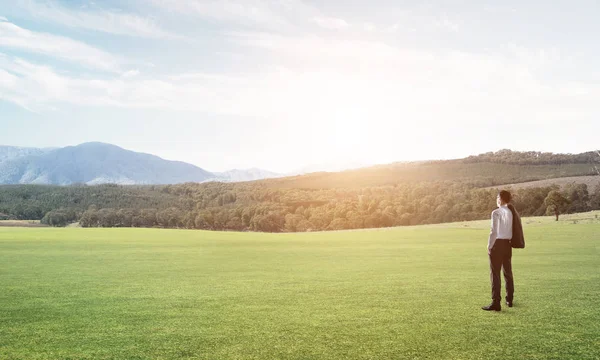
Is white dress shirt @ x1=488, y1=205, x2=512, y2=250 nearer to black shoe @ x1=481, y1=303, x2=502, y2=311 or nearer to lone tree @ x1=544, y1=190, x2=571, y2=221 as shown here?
black shoe @ x1=481, y1=303, x2=502, y2=311

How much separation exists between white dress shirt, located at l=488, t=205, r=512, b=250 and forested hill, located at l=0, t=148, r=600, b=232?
2649 inches

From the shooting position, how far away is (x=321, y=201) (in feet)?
507

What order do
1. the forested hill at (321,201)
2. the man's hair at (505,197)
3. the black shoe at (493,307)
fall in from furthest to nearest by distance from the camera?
1. the forested hill at (321,201)
2. the man's hair at (505,197)
3. the black shoe at (493,307)

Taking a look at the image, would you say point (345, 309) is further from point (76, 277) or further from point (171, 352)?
point (76, 277)

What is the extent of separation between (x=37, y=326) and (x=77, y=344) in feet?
7.62

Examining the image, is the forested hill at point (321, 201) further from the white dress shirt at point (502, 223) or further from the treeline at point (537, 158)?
the white dress shirt at point (502, 223)

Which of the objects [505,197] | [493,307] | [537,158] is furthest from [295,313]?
[537,158]

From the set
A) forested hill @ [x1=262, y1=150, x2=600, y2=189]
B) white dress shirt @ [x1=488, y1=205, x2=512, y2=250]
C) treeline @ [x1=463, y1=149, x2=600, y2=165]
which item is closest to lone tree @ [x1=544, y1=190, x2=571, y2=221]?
white dress shirt @ [x1=488, y1=205, x2=512, y2=250]

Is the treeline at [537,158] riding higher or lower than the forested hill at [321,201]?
higher

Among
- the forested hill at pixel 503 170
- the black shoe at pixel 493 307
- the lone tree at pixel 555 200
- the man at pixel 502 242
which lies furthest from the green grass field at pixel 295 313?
the forested hill at pixel 503 170

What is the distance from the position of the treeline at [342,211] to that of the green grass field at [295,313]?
265ft

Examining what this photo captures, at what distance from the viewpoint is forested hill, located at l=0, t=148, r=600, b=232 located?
109938 mm

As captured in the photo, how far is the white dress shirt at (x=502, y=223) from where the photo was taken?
14133mm

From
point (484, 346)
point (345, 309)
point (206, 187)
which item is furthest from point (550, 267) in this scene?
point (206, 187)
